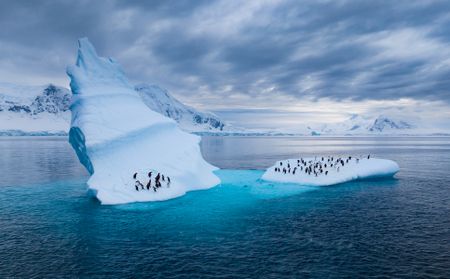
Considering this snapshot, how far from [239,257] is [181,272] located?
3670 millimetres

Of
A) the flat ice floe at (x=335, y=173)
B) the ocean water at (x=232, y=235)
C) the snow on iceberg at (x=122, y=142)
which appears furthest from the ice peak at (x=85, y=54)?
the flat ice floe at (x=335, y=173)

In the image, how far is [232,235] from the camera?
22641 millimetres

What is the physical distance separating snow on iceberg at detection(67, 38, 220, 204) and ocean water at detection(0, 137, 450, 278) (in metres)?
2.52

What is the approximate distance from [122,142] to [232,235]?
21.5m

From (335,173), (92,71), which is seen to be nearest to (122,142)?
(92,71)

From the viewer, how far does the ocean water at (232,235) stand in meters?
17.3

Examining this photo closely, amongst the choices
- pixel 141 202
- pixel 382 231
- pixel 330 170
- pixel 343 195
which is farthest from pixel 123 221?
pixel 330 170

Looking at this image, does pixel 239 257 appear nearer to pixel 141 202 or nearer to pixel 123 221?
pixel 123 221

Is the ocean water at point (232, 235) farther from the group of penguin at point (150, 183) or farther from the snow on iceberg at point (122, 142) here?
the group of penguin at point (150, 183)

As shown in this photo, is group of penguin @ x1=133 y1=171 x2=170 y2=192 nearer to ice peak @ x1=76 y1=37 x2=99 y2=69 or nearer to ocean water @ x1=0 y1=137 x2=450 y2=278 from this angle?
ocean water @ x1=0 y1=137 x2=450 y2=278

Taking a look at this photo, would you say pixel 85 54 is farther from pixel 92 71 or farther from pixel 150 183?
pixel 150 183

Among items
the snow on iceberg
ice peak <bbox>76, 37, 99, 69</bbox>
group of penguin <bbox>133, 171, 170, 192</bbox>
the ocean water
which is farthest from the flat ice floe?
ice peak <bbox>76, 37, 99, 69</bbox>

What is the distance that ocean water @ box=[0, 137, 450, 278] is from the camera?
17312 mm

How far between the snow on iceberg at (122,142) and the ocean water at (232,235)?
2518mm
